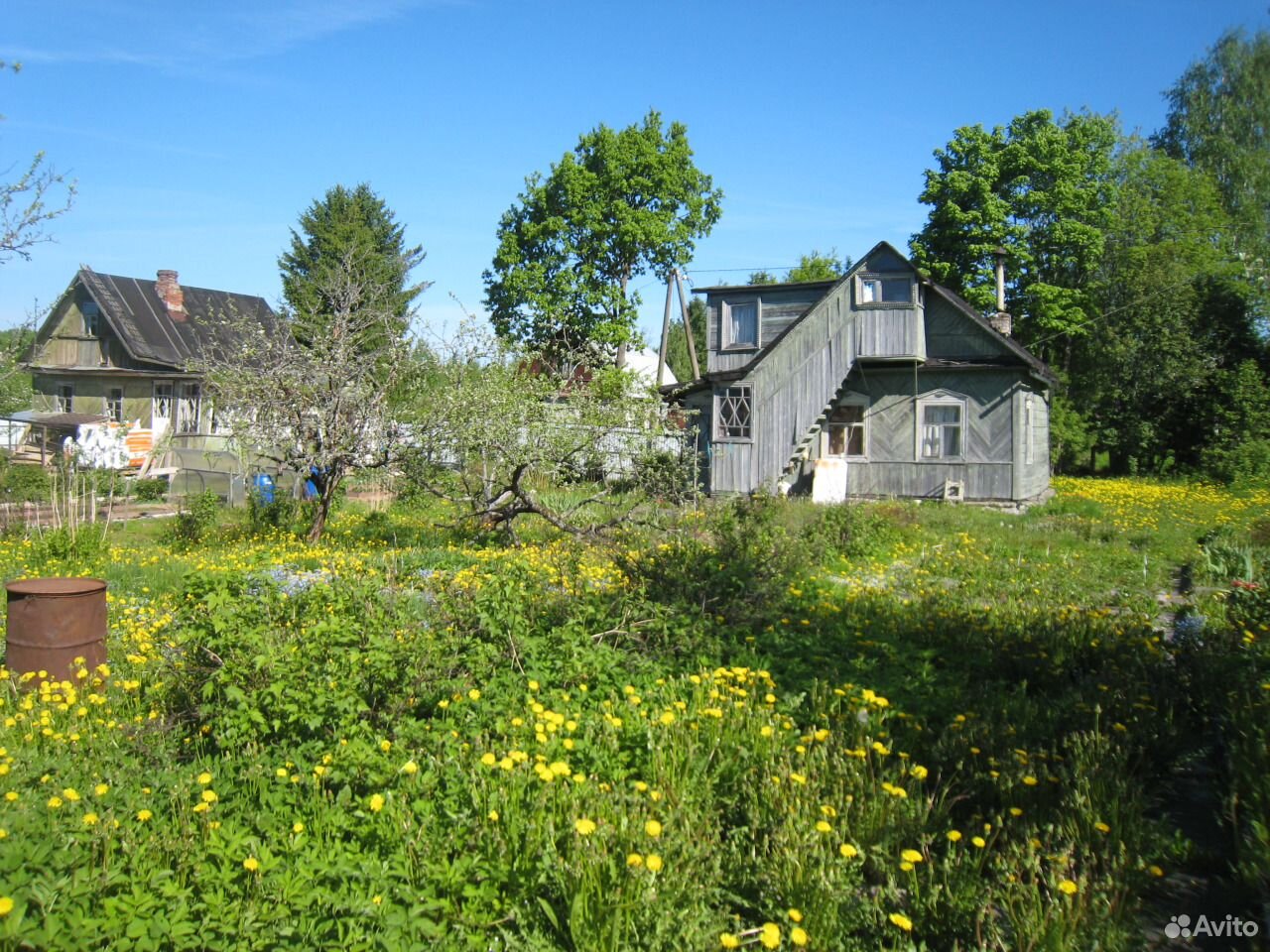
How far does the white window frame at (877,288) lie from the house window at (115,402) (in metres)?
28.7

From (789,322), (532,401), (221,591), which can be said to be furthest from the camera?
(789,322)

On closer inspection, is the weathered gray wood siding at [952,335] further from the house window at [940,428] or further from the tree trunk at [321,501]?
the tree trunk at [321,501]

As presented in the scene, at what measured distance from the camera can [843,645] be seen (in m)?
6.03

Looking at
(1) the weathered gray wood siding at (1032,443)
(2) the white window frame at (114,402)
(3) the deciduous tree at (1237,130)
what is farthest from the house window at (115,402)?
(3) the deciduous tree at (1237,130)

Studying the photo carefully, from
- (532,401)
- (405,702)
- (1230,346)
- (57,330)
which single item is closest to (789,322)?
(532,401)

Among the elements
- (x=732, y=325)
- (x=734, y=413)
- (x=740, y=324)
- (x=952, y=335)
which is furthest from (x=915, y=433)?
(x=732, y=325)

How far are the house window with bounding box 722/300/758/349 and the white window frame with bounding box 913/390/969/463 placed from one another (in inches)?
181

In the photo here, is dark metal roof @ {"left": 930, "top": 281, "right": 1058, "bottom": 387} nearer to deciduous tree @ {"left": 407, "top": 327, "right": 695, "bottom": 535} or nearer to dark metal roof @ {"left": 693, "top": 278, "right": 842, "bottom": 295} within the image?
dark metal roof @ {"left": 693, "top": 278, "right": 842, "bottom": 295}

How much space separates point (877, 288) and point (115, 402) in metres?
29.5

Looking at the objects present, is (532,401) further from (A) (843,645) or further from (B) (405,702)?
(B) (405,702)

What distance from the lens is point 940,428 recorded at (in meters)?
22.8

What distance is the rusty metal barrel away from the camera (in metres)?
6.17

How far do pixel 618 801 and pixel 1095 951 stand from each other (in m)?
1.65

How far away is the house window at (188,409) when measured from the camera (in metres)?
34.5
